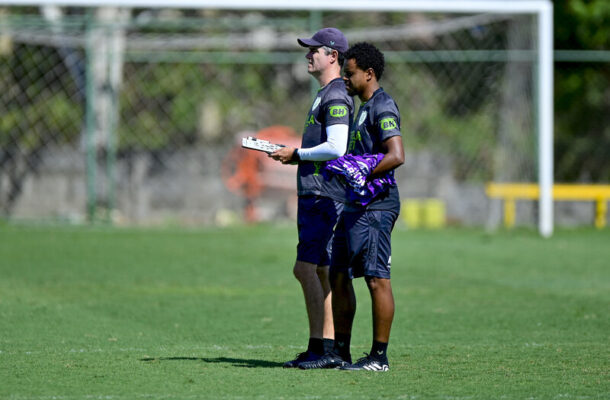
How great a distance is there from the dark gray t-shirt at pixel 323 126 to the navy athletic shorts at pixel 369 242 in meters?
0.28

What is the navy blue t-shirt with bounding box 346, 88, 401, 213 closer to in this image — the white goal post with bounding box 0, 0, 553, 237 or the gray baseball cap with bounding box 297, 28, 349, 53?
the gray baseball cap with bounding box 297, 28, 349, 53

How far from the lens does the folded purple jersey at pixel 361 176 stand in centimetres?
665

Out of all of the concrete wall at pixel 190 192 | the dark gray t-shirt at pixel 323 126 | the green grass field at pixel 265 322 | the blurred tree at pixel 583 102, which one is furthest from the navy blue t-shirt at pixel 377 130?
the blurred tree at pixel 583 102

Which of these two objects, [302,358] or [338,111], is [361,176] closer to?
[338,111]

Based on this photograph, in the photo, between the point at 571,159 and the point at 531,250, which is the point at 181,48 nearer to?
the point at 571,159

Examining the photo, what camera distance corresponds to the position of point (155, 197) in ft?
73.8

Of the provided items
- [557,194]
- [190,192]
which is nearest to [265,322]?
[557,194]

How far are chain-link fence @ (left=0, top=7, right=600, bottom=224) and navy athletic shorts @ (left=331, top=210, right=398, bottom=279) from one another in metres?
14.5

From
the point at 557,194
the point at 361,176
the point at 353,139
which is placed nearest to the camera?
the point at 361,176

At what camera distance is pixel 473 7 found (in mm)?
18766

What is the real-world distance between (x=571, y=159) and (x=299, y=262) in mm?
16738

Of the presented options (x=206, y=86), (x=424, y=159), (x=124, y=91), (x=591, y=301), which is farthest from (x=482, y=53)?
(x=591, y=301)

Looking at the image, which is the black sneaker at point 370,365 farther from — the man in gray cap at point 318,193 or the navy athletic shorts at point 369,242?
the navy athletic shorts at point 369,242

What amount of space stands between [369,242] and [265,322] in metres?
2.66
